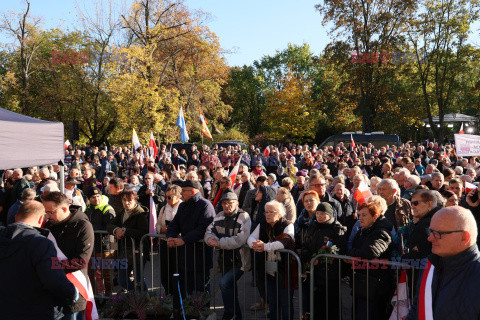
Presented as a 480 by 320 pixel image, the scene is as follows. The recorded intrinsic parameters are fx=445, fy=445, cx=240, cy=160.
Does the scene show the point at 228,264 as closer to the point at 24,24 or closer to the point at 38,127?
the point at 38,127

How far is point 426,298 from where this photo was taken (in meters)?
2.89

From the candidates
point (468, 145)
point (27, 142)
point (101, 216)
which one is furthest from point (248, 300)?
point (468, 145)

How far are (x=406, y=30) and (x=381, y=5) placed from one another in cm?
283

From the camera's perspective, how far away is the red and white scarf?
2840 millimetres

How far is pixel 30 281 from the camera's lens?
3607 millimetres

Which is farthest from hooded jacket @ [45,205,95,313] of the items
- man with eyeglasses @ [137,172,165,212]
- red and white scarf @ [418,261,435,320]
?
man with eyeglasses @ [137,172,165,212]

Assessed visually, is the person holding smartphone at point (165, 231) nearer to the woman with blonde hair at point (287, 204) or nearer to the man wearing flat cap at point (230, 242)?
the man wearing flat cap at point (230, 242)

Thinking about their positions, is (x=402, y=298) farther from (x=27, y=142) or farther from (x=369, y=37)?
(x=369, y=37)

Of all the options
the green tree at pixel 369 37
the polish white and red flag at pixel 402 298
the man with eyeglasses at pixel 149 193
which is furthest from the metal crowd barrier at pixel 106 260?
the green tree at pixel 369 37

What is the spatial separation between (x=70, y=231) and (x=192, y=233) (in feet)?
5.86

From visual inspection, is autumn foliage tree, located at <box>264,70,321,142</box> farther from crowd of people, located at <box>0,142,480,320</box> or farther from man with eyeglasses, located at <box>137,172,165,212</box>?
crowd of people, located at <box>0,142,480,320</box>

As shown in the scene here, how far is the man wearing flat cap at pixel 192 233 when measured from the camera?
19.9 feet

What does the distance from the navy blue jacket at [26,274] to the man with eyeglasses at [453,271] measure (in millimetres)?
2802

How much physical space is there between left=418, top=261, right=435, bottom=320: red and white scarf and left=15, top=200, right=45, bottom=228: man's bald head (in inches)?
122
